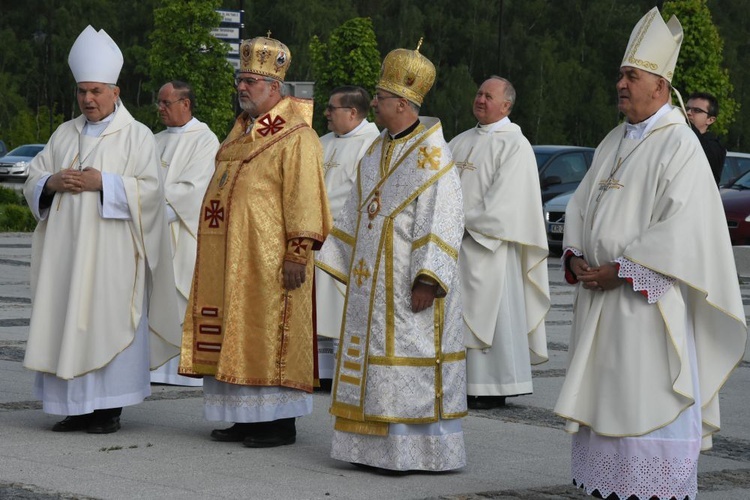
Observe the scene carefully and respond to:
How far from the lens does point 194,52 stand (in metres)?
32.9

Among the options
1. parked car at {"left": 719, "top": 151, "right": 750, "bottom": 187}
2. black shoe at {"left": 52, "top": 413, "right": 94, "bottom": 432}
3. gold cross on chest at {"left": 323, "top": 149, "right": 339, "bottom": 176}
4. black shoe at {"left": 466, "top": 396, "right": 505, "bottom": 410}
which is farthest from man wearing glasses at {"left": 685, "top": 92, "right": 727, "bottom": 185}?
parked car at {"left": 719, "top": 151, "right": 750, "bottom": 187}

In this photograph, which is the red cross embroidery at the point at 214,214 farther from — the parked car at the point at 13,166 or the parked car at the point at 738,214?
the parked car at the point at 13,166

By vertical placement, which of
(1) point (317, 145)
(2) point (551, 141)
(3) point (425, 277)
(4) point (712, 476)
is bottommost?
(4) point (712, 476)

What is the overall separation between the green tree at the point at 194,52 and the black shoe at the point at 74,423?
80.0ft

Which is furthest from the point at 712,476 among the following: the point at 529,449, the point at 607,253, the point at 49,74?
the point at 49,74

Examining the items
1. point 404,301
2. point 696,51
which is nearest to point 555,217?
point 696,51

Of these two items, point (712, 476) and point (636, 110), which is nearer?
point (636, 110)

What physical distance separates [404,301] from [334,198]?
3229mm

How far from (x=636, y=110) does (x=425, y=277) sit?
47.6 inches

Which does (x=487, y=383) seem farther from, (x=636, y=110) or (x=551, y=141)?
(x=551, y=141)

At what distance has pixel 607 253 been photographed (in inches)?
233

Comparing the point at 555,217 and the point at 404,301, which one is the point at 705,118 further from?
the point at 555,217

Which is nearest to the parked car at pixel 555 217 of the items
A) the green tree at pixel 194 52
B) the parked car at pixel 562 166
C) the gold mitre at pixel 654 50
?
the parked car at pixel 562 166

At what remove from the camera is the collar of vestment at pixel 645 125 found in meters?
5.98
